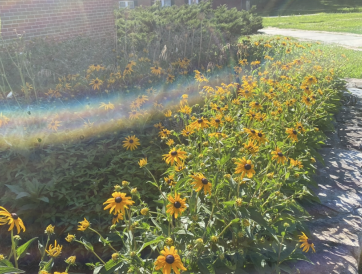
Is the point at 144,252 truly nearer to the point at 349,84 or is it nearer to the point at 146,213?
the point at 146,213

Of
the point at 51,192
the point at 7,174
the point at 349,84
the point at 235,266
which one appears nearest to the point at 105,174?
the point at 51,192

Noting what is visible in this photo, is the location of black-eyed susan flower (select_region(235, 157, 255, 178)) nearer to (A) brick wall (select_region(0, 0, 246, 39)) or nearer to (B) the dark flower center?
(B) the dark flower center

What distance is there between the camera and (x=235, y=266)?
1.52 m

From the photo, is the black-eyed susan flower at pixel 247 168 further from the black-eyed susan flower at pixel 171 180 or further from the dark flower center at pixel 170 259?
the dark flower center at pixel 170 259

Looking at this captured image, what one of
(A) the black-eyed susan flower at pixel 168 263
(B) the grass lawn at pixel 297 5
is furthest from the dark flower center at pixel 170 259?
(B) the grass lawn at pixel 297 5

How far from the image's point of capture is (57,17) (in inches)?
311

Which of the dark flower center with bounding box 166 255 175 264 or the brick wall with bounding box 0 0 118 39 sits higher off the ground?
the brick wall with bounding box 0 0 118 39

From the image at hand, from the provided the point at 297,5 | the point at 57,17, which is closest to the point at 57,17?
the point at 57,17

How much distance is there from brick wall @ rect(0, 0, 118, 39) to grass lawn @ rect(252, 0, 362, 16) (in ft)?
69.0

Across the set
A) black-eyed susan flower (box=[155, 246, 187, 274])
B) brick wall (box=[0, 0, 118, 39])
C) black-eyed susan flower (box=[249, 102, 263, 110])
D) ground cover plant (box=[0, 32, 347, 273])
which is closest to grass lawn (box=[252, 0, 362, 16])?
brick wall (box=[0, 0, 118, 39])

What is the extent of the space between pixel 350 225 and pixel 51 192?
6.56ft

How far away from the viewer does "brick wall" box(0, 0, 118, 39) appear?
6.96 meters

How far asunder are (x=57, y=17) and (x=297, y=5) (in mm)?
28053

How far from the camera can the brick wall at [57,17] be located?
696 cm
